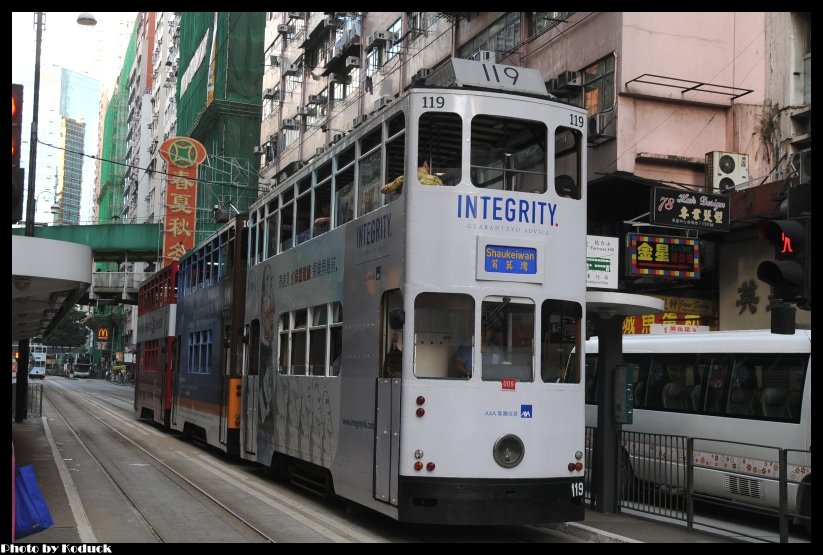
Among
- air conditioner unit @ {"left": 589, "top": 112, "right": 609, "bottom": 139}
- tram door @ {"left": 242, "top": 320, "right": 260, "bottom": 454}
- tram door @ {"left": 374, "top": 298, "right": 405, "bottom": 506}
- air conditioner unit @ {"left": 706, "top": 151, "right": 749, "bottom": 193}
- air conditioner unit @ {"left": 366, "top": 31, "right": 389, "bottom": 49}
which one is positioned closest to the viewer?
tram door @ {"left": 374, "top": 298, "right": 405, "bottom": 506}

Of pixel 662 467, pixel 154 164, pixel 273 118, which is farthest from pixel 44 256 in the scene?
pixel 154 164

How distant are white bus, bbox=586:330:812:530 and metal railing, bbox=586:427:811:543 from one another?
2 cm

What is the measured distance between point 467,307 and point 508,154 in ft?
5.49

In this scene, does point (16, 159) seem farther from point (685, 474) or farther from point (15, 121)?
point (685, 474)

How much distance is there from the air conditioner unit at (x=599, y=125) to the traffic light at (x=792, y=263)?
13441mm

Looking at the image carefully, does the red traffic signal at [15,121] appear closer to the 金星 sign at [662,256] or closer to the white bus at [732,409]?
the white bus at [732,409]

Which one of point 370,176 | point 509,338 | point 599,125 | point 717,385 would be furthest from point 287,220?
point 599,125

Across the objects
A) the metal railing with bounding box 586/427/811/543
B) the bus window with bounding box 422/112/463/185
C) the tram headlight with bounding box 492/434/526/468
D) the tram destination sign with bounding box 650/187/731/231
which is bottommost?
the metal railing with bounding box 586/427/811/543

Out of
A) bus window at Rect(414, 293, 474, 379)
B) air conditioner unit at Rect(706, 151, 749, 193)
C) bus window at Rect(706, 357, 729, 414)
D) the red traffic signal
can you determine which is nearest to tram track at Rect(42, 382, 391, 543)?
bus window at Rect(414, 293, 474, 379)

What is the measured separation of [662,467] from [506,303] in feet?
11.9

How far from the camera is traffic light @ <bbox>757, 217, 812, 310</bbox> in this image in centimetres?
762

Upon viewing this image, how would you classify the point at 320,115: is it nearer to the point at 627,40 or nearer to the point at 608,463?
the point at 627,40

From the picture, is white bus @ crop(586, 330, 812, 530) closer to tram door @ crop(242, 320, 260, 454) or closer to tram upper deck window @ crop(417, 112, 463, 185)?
tram upper deck window @ crop(417, 112, 463, 185)
